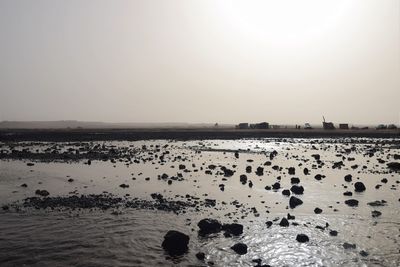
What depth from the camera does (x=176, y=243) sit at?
1430 centimetres

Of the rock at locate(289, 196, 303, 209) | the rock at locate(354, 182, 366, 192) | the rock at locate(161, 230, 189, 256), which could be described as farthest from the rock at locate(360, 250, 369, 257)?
the rock at locate(354, 182, 366, 192)

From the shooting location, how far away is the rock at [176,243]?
46.6ft

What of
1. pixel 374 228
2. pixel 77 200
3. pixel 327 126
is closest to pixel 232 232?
pixel 374 228

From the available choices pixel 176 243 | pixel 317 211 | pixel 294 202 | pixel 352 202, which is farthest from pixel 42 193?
pixel 352 202

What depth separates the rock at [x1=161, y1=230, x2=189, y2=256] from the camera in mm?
14203

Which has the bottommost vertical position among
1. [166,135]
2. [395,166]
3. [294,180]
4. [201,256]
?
[201,256]

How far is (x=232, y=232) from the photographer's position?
15977 mm

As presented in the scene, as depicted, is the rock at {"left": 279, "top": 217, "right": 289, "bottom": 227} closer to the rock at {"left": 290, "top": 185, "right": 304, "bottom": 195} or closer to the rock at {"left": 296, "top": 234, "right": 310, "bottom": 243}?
the rock at {"left": 296, "top": 234, "right": 310, "bottom": 243}

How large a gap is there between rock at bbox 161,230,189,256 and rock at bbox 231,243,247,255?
68.2 inches

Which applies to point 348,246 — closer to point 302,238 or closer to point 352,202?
point 302,238

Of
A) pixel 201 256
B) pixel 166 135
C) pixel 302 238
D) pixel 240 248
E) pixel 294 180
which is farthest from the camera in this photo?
pixel 166 135

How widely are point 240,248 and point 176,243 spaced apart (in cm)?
228

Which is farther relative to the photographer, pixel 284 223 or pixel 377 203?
pixel 377 203

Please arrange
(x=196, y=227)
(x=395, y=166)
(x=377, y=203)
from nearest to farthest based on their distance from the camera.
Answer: (x=196, y=227)
(x=377, y=203)
(x=395, y=166)
